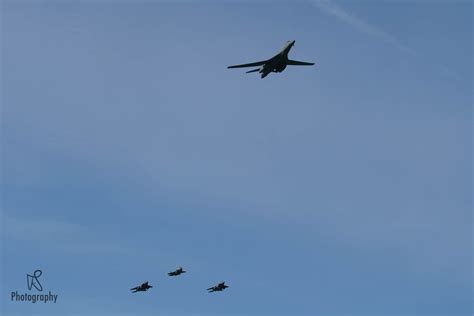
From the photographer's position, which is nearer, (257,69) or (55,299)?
(257,69)

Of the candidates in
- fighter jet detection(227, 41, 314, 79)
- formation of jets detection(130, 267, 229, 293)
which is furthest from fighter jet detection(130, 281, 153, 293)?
fighter jet detection(227, 41, 314, 79)

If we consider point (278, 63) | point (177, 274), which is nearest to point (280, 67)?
point (278, 63)

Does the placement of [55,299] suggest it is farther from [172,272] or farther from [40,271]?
[172,272]

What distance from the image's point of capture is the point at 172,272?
16138 cm

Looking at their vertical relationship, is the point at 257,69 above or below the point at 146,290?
above

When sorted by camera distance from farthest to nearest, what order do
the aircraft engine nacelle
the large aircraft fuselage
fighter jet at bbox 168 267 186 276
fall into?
fighter jet at bbox 168 267 186 276
the aircraft engine nacelle
the large aircraft fuselage

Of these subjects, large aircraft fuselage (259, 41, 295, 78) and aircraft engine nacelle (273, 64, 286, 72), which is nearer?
large aircraft fuselage (259, 41, 295, 78)

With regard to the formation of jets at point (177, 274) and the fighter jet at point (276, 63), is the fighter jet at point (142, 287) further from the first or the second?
the fighter jet at point (276, 63)

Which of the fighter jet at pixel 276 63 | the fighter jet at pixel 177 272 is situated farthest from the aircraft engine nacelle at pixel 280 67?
the fighter jet at pixel 177 272

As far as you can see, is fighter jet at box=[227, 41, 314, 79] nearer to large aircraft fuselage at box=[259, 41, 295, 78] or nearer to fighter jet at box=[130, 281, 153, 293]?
large aircraft fuselage at box=[259, 41, 295, 78]

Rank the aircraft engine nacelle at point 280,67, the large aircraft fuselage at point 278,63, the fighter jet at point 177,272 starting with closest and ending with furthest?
1. the large aircraft fuselage at point 278,63
2. the aircraft engine nacelle at point 280,67
3. the fighter jet at point 177,272

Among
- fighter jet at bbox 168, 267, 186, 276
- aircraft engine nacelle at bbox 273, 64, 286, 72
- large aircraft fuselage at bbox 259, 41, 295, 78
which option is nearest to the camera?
large aircraft fuselage at bbox 259, 41, 295, 78

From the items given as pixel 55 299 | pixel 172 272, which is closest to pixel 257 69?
pixel 172 272

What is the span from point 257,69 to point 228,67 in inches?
428
